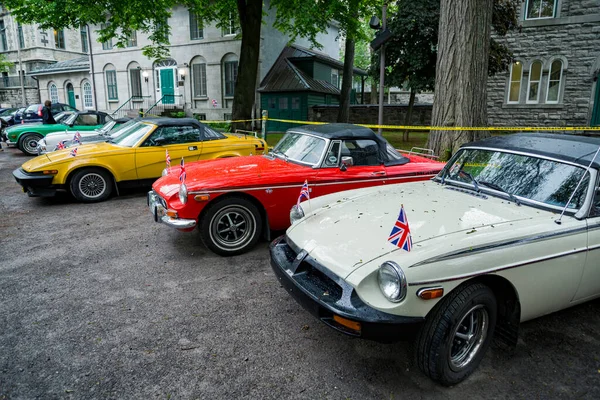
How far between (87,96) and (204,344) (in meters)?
35.5

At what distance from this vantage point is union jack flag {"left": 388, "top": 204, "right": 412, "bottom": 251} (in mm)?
2627

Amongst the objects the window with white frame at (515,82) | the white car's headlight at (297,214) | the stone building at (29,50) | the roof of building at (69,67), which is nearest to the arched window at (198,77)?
the roof of building at (69,67)

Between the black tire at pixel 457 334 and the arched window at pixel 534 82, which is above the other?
the arched window at pixel 534 82

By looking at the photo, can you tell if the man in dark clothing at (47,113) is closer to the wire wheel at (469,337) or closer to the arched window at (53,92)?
the wire wheel at (469,337)

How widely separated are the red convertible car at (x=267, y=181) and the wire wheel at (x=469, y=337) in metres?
2.68

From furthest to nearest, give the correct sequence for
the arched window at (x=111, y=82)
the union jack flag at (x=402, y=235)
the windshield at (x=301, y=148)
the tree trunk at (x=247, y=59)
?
the arched window at (x=111, y=82)
the tree trunk at (x=247, y=59)
the windshield at (x=301, y=148)
the union jack flag at (x=402, y=235)

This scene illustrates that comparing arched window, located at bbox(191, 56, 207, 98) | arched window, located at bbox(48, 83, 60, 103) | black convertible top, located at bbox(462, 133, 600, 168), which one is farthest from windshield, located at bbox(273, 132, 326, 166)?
arched window, located at bbox(48, 83, 60, 103)

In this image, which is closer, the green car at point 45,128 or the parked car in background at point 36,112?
the green car at point 45,128

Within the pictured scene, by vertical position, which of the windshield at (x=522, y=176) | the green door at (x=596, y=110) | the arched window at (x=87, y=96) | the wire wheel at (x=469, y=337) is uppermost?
the arched window at (x=87, y=96)

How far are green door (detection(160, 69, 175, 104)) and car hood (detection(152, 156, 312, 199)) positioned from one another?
77.3 feet

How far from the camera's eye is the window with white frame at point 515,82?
18016 mm

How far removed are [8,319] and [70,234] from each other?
2590 millimetres

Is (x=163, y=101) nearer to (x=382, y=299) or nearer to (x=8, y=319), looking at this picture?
(x=8, y=319)

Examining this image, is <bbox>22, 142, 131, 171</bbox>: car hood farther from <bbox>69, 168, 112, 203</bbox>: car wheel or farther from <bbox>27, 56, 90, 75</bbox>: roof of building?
<bbox>27, 56, 90, 75</bbox>: roof of building
